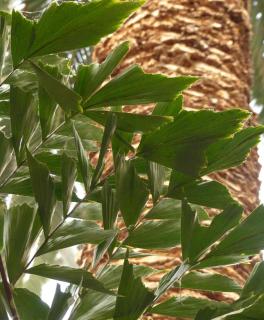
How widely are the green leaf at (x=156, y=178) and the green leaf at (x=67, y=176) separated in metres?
0.08

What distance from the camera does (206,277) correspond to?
653 millimetres

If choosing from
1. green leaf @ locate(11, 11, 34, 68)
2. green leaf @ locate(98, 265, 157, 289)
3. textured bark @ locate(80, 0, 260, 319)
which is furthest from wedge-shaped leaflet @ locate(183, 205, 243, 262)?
textured bark @ locate(80, 0, 260, 319)

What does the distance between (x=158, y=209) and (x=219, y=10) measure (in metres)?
0.88

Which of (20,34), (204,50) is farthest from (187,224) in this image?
(204,50)

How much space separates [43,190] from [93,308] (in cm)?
12

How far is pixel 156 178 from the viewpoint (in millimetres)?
635

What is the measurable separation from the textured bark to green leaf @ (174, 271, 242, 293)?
0.53 metres

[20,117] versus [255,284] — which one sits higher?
[20,117]

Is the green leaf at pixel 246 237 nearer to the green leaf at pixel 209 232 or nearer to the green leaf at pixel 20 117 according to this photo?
the green leaf at pixel 209 232

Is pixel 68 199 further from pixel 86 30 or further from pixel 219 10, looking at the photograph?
pixel 219 10

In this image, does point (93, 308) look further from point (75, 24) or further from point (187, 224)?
point (75, 24)

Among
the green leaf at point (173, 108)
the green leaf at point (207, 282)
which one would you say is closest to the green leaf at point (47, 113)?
the green leaf at point (173, 108)

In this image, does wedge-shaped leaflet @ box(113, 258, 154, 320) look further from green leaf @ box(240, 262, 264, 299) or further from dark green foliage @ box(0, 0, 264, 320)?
green leaf @ box(240, 262, 264, 299)

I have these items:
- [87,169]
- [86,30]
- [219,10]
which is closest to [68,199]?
[87,169]
